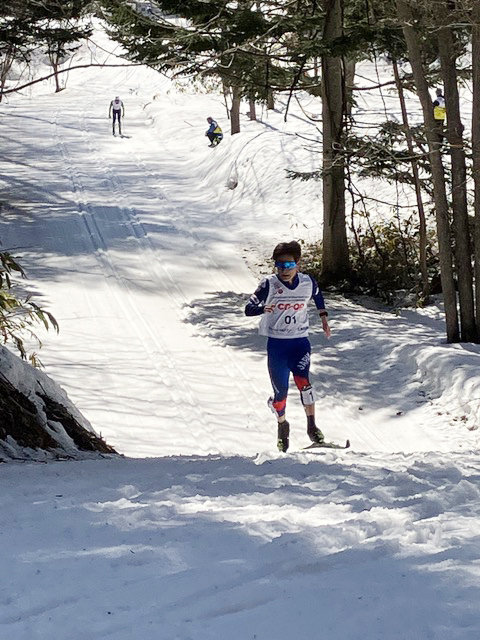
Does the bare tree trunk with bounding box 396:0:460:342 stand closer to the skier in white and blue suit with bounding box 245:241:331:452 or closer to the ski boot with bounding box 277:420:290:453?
the skier in white and blue suit with bounding box 245:241:331:452

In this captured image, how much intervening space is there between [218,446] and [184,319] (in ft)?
17.6

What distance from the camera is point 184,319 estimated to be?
1432 cm

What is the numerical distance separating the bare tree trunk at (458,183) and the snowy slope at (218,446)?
2.82 ft

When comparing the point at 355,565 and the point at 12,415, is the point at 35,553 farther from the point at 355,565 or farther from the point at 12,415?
the point at 12,415

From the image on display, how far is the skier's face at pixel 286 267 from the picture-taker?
771cm

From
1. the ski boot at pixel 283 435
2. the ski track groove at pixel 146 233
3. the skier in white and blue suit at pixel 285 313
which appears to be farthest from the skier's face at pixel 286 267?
the ski track groove at pixel 146 233

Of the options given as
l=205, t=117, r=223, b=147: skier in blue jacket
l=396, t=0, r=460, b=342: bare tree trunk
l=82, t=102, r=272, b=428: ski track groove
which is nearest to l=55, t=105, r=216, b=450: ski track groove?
l=82, t=102, r=272, b=428: ski track groove

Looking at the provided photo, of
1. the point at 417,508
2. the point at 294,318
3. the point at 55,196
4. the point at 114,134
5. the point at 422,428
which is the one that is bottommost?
the point at 422,428

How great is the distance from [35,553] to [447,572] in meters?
1.71

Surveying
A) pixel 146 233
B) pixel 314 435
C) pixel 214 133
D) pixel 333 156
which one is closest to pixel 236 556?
pixel 314 435

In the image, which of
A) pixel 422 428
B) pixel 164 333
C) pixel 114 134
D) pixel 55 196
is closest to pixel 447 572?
pixel 422 428

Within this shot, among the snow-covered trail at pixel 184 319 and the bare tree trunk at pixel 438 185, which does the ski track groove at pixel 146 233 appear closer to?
the snow-covered trail at pixel 184 319

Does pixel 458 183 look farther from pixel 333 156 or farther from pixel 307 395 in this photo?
pixel 307 395

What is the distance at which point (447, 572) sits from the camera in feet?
10.9
